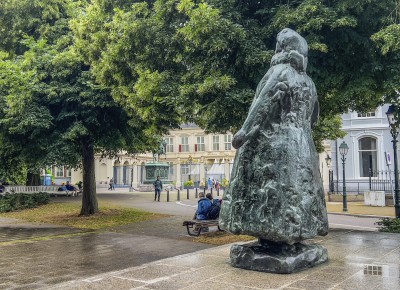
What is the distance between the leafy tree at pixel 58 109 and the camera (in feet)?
44.8

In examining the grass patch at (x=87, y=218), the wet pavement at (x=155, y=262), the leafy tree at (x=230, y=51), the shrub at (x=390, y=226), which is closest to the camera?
the wet pavement at (x=155, y=262)

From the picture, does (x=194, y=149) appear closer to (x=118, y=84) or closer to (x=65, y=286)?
(x=118, y=84)

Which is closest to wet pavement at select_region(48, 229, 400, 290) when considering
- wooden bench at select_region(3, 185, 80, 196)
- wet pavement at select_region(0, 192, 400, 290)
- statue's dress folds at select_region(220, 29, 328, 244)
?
wet pavement at select_region(0, 192, 400, 290)

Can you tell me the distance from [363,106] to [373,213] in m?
9.12

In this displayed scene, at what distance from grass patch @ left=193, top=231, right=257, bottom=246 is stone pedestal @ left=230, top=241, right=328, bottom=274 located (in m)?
5.12

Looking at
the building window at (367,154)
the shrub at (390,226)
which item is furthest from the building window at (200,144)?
the shrub at (390,226)

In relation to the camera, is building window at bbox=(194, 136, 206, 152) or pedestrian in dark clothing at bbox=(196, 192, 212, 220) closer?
pedestrian in dark clothing at bbox=(196, 192, 212, 220)

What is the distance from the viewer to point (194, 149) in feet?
214

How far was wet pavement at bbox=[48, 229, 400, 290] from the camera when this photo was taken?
4.39 meters

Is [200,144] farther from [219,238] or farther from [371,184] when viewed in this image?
[219,238]

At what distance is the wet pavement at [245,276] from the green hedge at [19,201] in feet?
58.1

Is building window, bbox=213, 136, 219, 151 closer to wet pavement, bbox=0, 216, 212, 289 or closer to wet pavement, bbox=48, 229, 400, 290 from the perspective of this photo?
wet pavement, bbox=0, 216, 212, 289

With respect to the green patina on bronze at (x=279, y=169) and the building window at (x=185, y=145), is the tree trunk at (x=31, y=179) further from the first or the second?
the building window at (x=185, y=145)

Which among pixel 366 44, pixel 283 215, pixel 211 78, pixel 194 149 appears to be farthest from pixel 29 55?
pixel 194 149
